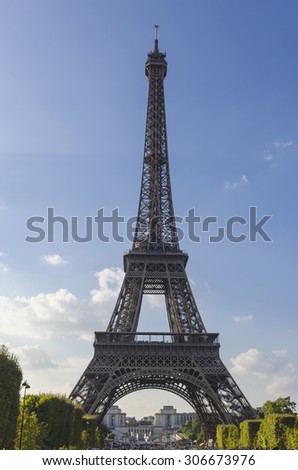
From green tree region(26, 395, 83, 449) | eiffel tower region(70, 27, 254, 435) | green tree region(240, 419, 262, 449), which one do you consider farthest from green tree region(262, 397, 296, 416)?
green tree region(26, 395, 83, 449)

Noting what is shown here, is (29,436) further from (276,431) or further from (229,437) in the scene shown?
(229,437)

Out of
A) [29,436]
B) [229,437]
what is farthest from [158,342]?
[29,436]

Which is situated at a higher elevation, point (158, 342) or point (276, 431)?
point (158, 342)

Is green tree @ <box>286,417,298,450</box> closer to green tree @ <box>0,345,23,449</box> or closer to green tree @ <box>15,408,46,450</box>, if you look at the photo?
green tree @ <box>15,408,46,450</box>

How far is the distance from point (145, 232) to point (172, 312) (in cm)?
1186

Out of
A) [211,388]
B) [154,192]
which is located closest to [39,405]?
[211,388]

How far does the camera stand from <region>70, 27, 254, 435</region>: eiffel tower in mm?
56312

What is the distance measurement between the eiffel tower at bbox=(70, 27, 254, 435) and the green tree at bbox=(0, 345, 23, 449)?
24651 millimetres

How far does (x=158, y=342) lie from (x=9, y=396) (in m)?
31.4

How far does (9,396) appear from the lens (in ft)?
98.2

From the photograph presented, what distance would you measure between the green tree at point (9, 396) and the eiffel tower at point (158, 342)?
24.7 meters
